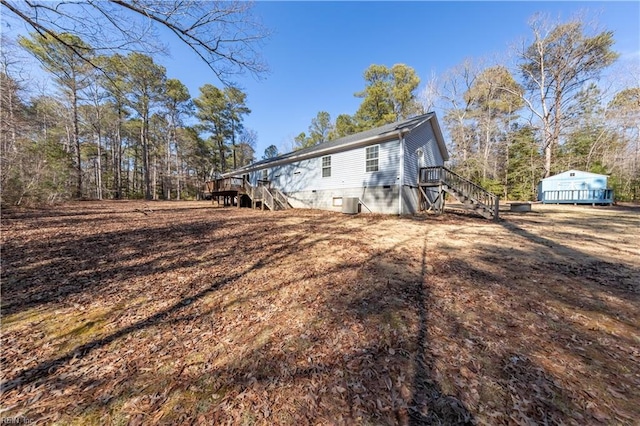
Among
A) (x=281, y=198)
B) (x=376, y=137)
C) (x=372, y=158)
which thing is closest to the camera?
(x=376, y=137)

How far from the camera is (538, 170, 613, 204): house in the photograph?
60.7 ft

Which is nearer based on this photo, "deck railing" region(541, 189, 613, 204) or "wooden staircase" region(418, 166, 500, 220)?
"wooden staircase" region(418, 166, 500, 220)

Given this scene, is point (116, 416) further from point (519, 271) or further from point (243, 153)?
point (243, 153)

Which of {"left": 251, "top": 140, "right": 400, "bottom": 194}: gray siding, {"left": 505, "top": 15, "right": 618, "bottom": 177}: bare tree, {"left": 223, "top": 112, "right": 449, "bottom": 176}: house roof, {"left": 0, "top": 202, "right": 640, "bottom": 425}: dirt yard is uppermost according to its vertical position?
{"left": 505, "top": 15, "right": 618, "bottom": 177}: bare tree

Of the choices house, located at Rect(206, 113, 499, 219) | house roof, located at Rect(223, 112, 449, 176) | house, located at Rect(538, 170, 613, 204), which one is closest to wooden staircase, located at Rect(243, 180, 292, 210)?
house, located at Rect(206, 113, 499, 219)

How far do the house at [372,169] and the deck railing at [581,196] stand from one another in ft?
42.0

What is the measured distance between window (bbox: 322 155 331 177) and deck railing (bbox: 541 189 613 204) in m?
21.3

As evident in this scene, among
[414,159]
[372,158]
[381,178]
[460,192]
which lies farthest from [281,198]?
[460,192]

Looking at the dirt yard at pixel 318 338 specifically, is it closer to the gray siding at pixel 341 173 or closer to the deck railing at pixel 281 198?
the gray siding at pixel 341 173

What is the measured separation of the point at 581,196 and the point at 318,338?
27.5 m

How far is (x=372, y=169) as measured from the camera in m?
12.3

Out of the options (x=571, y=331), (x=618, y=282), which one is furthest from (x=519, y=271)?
(x=571, y=331)

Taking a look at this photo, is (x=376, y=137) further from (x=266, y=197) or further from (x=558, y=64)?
(x=558, y=64)

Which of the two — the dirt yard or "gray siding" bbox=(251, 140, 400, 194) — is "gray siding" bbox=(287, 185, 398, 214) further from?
the dirt yard
